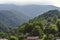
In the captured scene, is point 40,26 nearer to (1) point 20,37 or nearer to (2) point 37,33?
(2) point 37,33

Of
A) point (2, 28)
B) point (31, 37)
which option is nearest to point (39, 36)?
point (31, 37)

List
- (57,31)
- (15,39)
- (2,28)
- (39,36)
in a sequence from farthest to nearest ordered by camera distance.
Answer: (2,28) < (39,36) < (57,31) < (15,39)

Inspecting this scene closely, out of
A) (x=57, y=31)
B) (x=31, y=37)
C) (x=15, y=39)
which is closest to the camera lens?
(x=15, y=39)

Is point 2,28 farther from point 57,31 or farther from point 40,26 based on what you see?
point 57,31

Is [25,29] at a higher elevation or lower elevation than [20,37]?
higher

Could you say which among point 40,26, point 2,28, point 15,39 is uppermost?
point 2,28

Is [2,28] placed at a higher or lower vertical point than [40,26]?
higher

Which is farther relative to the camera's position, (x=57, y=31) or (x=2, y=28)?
(x=2, y=28)

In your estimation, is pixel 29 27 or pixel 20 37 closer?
pixel 20 37

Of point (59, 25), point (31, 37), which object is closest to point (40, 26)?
point (31, 37)
